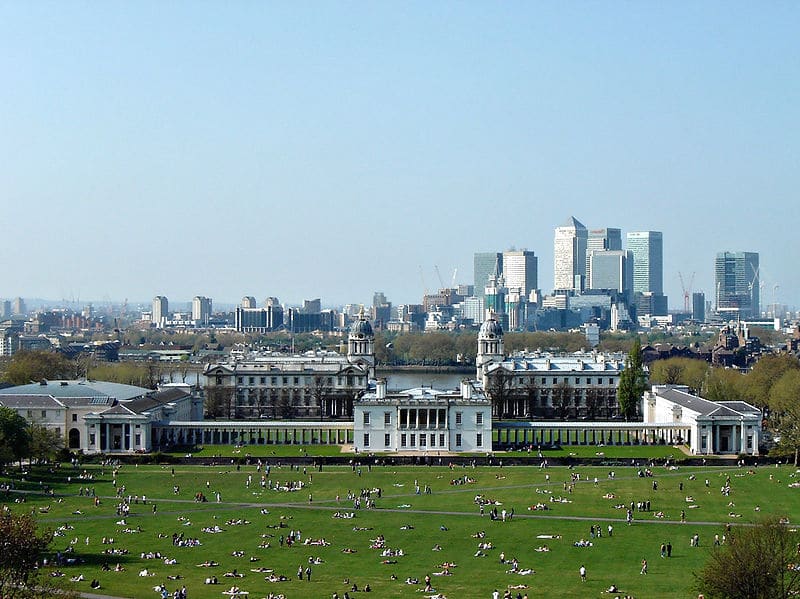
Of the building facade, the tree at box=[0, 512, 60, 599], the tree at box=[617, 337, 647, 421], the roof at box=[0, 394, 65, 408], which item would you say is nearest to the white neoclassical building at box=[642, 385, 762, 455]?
the tree at box=[617, 337, 647, 421]

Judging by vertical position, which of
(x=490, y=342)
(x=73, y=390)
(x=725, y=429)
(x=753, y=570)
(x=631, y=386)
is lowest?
(x=725, y=429)

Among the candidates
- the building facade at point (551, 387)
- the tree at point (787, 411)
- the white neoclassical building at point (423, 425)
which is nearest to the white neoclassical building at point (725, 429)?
the tree at point (787, 411)

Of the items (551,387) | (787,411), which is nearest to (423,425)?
(787,411)

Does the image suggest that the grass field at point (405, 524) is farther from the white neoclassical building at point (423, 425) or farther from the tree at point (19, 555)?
the white neoclassical building at point (423, 425)

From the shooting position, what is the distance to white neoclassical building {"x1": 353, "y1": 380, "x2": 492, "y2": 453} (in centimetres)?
9644

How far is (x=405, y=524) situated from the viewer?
63.3 meters

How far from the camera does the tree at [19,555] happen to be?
42.2 metres

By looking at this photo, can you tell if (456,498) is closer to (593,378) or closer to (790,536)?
(790,536)

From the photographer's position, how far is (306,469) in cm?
8481

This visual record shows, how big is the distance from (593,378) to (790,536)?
80.5 metres

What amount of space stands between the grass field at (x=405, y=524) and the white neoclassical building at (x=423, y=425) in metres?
10.7

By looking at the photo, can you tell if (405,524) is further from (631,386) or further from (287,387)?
(287,387)

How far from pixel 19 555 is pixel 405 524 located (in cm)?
2315

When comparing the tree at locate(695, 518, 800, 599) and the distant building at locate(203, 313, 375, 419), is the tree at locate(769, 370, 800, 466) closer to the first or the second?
the distant building at locate(203, 313, 375, 419)
